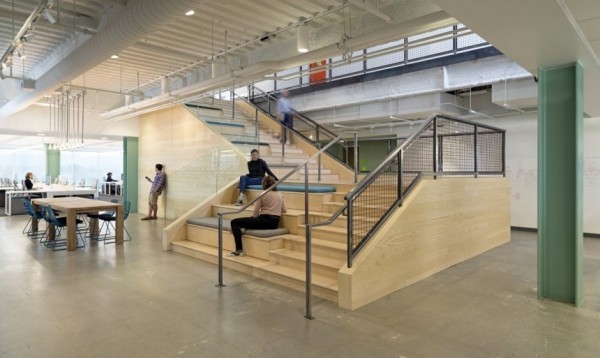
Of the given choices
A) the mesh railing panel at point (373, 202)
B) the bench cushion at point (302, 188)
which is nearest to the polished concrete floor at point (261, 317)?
the mesh railing panel at point (373, 202)

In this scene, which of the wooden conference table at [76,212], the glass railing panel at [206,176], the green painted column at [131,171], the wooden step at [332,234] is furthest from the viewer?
the green painted column at [131,171]

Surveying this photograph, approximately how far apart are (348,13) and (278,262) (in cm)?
370

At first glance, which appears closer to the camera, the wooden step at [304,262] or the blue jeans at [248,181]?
the wooden step at [304,262]

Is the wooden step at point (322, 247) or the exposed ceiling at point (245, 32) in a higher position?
the exposed ceiling at point (245, 32)

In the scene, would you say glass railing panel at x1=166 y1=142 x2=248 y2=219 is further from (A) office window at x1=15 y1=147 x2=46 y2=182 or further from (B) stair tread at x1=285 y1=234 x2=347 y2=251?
(A) office window at x1=15 y1=147 x2=46 y2=182

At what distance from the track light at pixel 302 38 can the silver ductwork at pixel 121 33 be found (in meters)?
2.10

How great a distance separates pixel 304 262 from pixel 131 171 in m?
9.84

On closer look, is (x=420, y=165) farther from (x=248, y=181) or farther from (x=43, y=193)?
(x=43, y=193)

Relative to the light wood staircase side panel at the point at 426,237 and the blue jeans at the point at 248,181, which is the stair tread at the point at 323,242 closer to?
the light wood staircase side panel at the point at 426,237

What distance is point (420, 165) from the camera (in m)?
5.50

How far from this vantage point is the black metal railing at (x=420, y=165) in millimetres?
4336

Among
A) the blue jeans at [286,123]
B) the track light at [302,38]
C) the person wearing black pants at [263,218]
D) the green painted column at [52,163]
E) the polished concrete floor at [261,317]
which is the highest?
the track light at [302,38]

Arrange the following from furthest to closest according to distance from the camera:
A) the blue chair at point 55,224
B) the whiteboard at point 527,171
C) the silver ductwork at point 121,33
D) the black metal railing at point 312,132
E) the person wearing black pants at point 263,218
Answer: the black metal railing at point 312,132 < the whiteboard at point 527,171 < the blue chair at point 55,224 < the person wearing black pants at point 263,218 < the silver ductwork at point 121,33

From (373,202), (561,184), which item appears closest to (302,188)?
(373,202)
